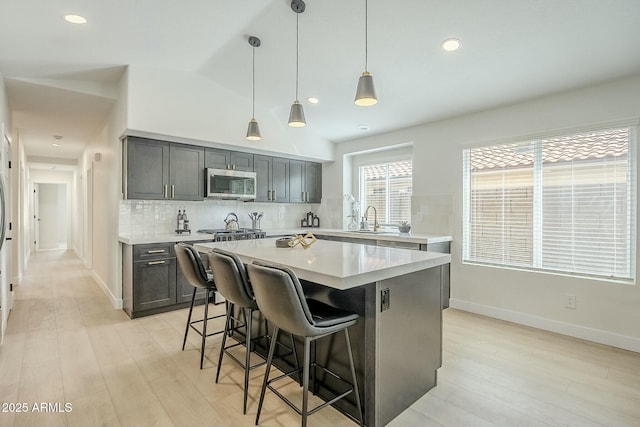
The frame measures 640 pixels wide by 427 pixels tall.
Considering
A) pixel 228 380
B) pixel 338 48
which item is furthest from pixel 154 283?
pixel 338 48

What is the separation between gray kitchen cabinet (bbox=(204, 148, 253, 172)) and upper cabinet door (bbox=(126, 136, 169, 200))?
56 cm

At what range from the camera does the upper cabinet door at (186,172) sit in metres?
4.11

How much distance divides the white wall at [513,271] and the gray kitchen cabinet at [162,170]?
2.72m

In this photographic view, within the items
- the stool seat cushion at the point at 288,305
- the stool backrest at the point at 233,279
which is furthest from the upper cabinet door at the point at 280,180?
the stool seat cushion at the point at 288,305

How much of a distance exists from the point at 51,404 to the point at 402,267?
7.62 ft

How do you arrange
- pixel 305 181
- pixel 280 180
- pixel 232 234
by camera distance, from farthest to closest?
1. pixel 305 181
2. pixel 280 180
3. pixel 232 234

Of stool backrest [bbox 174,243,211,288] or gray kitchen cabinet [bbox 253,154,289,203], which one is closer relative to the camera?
stool backrest [bbox 174,243,211,288]

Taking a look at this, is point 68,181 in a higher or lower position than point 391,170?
higher

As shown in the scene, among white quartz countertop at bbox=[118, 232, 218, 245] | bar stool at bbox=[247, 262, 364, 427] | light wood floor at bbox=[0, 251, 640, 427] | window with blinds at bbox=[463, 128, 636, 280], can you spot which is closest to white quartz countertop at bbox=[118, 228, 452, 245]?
white quartz countertop at bbox=[118, 232, 218, 245]

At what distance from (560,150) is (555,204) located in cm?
55

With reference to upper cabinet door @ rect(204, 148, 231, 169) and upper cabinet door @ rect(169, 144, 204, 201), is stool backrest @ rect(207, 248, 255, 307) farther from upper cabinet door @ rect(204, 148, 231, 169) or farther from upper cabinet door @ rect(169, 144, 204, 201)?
upper cabinet door @ rect(204, 148, 231, 169)

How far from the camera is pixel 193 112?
3.97 metres

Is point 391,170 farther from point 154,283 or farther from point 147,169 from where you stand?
point 154,283

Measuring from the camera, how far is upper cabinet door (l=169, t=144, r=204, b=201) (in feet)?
13.5
